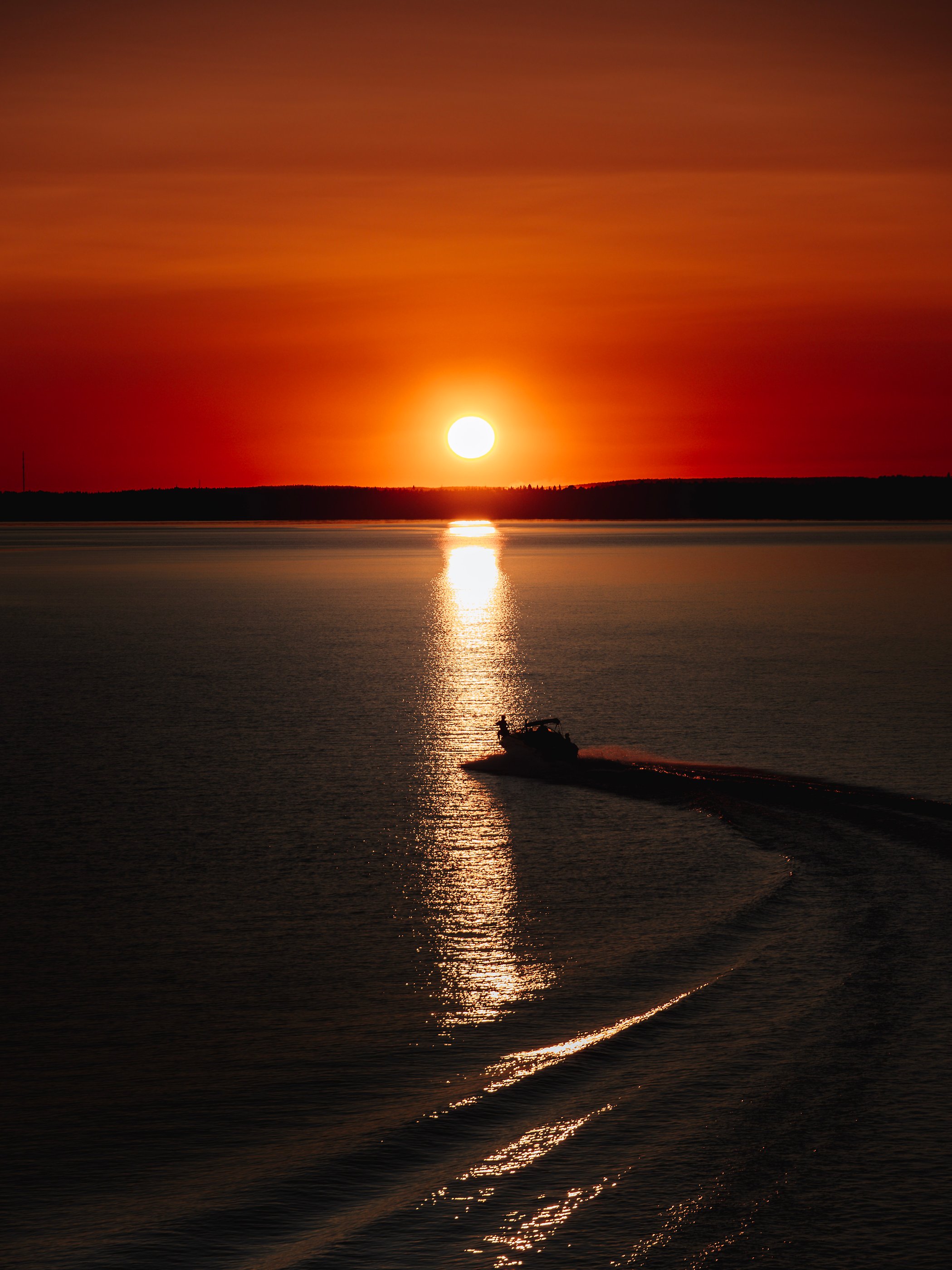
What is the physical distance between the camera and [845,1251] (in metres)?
8.19

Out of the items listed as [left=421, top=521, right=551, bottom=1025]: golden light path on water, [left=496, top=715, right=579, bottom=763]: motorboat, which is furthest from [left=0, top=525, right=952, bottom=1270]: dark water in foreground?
[left=496, top=715, right=579, bottom=763]: motorboat

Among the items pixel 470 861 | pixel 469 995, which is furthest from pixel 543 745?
pixel 469 995

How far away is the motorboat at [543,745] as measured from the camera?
25359 mm

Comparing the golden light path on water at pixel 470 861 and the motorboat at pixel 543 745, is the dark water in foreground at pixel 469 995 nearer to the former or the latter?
the golden light path on water at pixel 470 861

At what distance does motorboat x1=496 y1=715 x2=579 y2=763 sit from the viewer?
2536 centimetres

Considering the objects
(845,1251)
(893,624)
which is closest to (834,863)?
(845,1251)

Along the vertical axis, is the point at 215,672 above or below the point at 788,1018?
above

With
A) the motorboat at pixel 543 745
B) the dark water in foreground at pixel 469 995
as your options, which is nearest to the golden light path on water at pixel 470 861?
the dark water in foreground at pixel 469 995

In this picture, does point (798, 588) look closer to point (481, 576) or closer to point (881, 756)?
point (481, 576)

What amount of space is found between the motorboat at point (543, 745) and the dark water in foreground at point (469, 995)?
4.58 ft

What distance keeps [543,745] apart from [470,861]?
7.21 meters

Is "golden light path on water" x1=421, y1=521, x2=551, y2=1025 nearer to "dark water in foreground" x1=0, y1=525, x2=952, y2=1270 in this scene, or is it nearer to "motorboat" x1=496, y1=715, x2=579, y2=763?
"dark water in foreground" x1=0, y1=525, x2=952, y2=1270

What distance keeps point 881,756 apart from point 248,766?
12.7m

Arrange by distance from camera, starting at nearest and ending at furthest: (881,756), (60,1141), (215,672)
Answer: (60,1141) < (881,756) < (215,672)
